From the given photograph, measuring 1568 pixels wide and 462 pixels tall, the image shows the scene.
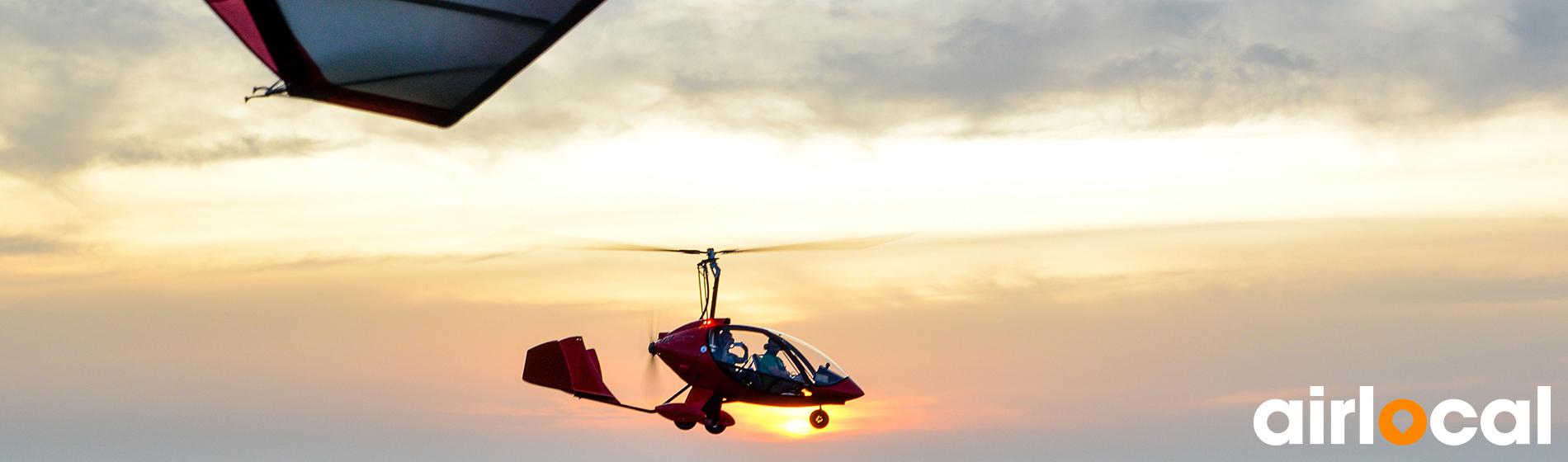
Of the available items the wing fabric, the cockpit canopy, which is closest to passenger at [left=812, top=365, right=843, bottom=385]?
the cockpit canopy

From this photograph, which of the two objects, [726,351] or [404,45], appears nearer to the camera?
[404,45]

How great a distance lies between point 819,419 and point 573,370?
14.7 ft

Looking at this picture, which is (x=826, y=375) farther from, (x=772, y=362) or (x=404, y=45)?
(x=404, y=45)

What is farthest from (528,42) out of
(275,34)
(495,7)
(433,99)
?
(275,34)

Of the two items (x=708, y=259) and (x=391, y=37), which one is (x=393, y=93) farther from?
(x=708, y=259)

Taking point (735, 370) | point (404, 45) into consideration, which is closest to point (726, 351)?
point (735, 370)

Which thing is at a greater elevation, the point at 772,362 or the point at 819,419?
the point at 772,362

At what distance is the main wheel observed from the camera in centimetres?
2312

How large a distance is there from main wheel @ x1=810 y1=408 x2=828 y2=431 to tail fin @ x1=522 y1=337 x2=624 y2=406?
3.56m

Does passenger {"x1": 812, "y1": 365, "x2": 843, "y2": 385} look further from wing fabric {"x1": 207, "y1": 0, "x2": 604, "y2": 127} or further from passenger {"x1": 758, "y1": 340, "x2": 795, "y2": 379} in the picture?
wing fabric {"x1": 207, "y1": 0, "x2": 604, "y2": 127}

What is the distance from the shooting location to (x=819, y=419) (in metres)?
23.1

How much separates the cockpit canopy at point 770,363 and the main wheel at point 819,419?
0.55 m

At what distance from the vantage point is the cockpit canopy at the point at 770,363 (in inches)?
898

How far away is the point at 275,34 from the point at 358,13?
751mm
